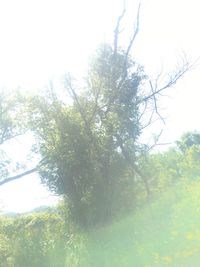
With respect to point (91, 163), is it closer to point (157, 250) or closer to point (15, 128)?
point (157, 250)

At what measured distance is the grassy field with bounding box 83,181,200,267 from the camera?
7141mm

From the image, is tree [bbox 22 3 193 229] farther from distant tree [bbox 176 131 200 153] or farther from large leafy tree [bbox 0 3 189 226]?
distant tree [bbox 176 131 200 153]

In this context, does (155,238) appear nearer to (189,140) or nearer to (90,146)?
(90,146)

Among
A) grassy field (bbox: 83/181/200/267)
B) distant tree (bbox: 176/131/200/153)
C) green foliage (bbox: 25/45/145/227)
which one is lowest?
grassy field (bbox: 83/181/200/267)

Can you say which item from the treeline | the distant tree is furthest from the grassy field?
the distant tree

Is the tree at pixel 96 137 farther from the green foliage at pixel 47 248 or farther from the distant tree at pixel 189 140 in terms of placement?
the distant tree at pixel 189 140

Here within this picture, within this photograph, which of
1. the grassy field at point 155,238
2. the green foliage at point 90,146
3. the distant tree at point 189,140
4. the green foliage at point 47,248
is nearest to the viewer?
the grassy field at point 155,238

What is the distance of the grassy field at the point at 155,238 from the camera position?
7.14 m

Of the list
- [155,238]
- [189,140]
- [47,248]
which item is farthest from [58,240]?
[189,140]

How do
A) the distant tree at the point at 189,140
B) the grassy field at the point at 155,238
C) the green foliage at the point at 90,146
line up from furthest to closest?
1. the distant tree at the point at 189,140
2. the green foliage at the point at 90,146
3. the grassy field at the point at 155,238

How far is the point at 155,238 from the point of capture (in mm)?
10305

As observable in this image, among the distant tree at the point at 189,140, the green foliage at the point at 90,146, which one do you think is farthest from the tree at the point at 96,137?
the distant tree at the point at 189,140

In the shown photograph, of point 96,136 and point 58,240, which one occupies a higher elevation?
point 96,136

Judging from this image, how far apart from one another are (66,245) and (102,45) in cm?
732
